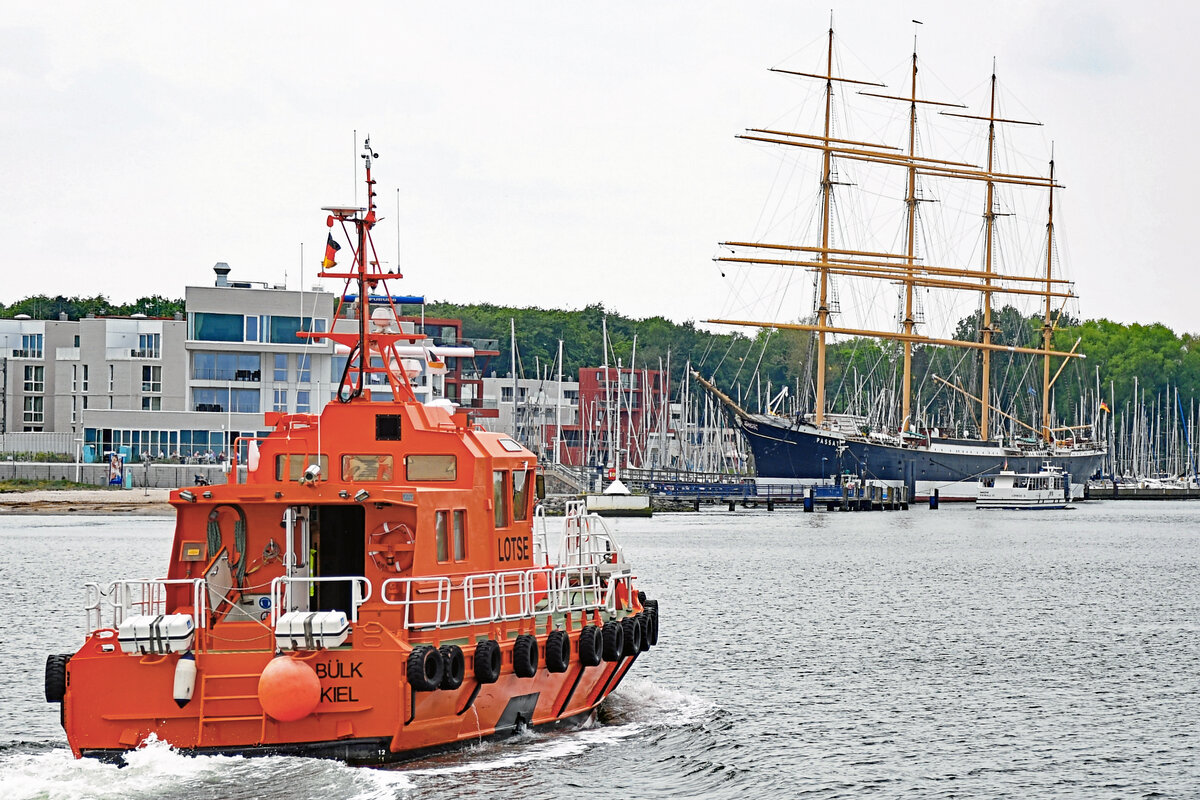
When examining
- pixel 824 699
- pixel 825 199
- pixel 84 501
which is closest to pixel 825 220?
pixel 825 199

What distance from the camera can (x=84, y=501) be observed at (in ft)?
313

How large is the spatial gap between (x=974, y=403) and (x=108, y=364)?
86415 mm

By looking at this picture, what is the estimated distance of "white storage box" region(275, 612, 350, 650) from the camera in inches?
679

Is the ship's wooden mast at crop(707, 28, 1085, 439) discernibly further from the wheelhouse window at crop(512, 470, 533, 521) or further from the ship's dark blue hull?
the wheelhouse window at crop(512, 470, 533, 521)

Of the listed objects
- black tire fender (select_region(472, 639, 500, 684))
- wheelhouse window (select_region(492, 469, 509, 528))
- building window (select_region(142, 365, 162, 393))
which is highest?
building window (select_region(142, 365, 162, 393))

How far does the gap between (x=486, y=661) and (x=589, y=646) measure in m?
3.22

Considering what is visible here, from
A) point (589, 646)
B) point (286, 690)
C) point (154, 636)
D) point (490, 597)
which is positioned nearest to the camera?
point (286, 690)

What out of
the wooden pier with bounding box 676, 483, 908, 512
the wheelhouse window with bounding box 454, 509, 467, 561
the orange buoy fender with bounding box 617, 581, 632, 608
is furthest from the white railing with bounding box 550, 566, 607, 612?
the wooden pier with bounding box 676, 483, 908, 512

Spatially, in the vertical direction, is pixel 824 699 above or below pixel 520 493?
below

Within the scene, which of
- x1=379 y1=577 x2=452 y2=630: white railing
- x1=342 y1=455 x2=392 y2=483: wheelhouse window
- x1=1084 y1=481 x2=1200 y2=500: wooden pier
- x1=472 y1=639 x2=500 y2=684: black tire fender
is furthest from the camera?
x1=1084 y1=481 x2=1200 y2=500: wooden pier

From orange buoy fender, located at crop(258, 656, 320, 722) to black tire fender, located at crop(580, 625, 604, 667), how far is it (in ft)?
18.1

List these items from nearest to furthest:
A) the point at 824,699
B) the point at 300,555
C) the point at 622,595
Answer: the point at 300,555 → the point at 622,595 → the point at 824,699

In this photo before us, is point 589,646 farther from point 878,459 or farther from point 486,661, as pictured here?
point 878,459

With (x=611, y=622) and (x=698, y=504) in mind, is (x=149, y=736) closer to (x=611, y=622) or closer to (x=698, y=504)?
(x=611, y=622)
